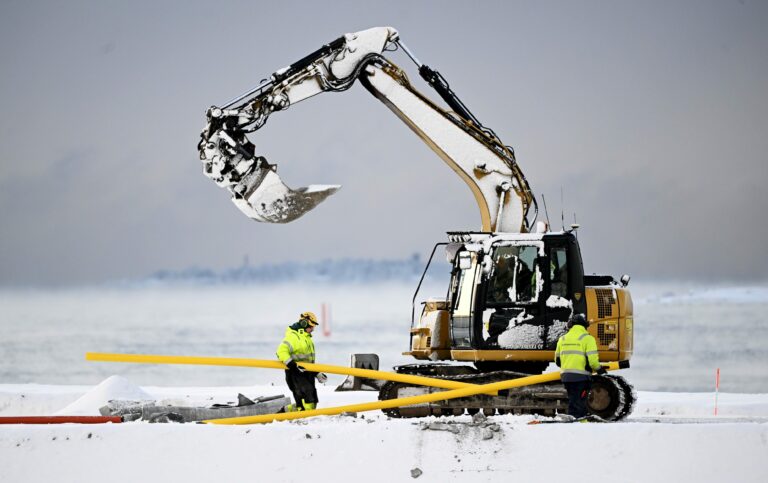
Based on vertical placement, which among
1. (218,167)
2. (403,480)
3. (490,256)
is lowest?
(403,480)

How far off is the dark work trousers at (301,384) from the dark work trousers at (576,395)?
347 cm

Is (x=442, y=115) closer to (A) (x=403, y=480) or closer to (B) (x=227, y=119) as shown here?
(B) (x=227, y=119)

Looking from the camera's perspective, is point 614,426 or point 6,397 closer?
point 614,426

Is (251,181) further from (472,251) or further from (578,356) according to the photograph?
(578,356)

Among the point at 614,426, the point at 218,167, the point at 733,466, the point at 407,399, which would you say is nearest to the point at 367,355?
the point at 407,399

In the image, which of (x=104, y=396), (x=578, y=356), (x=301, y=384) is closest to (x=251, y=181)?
(x=301, y=384)

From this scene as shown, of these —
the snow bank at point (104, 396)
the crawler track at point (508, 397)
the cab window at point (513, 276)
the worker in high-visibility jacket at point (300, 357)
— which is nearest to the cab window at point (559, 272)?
the cab window at point (513, 276)

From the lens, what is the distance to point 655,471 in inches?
521

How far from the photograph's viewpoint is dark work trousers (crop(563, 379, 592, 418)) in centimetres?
1488

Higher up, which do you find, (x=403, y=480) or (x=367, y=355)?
(x=367, y=355)

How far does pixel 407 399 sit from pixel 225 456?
256 cm

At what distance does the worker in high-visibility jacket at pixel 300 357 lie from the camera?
53.0 ft

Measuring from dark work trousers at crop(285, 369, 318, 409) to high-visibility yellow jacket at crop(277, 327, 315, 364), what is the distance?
0.19m

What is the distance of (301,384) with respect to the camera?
643 inches
